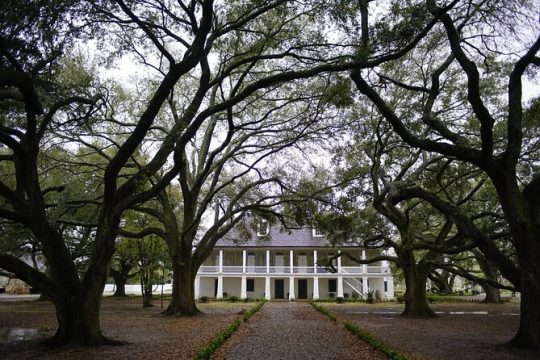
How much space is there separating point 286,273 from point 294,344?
109 ft

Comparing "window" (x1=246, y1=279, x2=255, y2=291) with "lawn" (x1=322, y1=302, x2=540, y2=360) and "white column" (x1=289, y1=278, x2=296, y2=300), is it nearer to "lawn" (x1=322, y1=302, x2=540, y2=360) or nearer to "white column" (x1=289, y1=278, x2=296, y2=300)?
"white column" (x1=289, y1=278, x2=296, y2=300)

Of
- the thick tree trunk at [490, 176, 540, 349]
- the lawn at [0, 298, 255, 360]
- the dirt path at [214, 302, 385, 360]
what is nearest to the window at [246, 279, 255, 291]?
the lawn at [0, 298, 255, 360]

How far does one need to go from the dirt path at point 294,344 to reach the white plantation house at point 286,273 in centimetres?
2822

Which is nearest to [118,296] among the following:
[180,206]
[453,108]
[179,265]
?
[180,206]

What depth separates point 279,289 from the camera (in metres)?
47.8

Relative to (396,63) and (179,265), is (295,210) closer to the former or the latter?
(179,265)

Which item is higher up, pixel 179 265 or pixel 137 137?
pixel 137 137

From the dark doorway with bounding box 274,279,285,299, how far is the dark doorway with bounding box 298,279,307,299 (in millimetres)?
1592

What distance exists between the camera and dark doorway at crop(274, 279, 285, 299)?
47.6 m

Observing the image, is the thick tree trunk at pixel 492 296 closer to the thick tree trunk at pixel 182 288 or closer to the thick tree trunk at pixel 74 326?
the thick tree trunk at pixel 182 288

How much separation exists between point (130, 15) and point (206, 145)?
13.0m

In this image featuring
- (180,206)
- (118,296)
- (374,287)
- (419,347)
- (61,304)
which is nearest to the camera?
(61,304)

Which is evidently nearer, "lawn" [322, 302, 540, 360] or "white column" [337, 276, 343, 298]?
"lawn" [322, 302, 540, 360]

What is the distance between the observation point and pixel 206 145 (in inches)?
957
